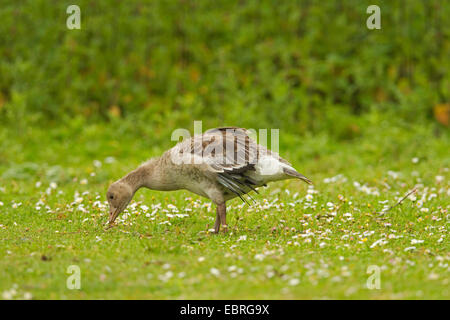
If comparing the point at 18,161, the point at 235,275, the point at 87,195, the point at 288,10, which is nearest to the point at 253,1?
the point at 288,10

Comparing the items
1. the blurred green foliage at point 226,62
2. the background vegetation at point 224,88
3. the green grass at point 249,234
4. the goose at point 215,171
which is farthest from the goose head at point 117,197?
the blurred green foliage at point 226,62

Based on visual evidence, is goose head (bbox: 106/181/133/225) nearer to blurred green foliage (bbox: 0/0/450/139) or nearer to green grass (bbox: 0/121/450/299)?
green grass (bbox: 0/121/450/299)

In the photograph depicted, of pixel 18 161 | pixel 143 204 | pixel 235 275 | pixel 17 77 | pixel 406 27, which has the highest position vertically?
pixel 406 27

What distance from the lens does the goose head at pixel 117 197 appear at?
29.6ft

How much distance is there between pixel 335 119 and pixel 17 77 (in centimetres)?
793

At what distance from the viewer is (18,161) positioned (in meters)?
14.8

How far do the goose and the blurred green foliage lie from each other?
24.2ft

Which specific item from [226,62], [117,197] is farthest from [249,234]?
[226,62]

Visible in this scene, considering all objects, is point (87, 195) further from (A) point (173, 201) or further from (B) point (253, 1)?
(B) point (253, 1)

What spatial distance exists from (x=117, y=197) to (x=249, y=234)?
1.81 metres

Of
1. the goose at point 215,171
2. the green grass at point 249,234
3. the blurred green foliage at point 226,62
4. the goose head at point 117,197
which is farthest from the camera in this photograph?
the blurred green foliage at point 226,62

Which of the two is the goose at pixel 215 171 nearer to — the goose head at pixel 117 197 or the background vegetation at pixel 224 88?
the goose head at pixel 117 197

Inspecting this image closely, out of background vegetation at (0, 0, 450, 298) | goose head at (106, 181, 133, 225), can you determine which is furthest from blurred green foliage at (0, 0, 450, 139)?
goose head at (106, 181, 133, 225)

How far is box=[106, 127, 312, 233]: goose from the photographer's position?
848cm
